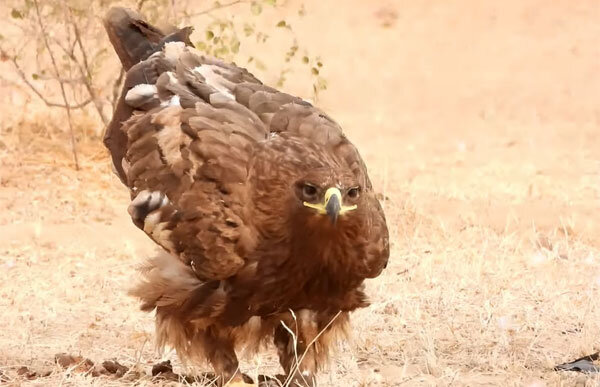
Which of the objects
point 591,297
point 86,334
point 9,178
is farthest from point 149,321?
point 9,178

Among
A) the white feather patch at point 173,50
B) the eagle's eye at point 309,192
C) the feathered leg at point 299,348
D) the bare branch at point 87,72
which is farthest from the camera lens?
the bare branch at point 87,72

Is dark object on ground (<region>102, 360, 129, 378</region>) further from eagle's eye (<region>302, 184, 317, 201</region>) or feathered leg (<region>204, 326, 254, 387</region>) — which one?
eagle's eye (<region>302, 184, 317, 201</region>)

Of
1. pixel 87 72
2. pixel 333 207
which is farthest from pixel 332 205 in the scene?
pixel 87 72

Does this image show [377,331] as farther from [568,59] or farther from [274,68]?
[568,59]

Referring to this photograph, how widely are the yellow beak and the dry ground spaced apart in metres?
0.94

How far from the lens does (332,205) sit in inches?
139

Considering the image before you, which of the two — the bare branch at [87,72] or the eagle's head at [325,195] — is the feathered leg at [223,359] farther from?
the bare branch at [87,72]

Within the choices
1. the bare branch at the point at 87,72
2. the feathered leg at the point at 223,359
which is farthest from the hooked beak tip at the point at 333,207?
the bare branch at the point at 87,72

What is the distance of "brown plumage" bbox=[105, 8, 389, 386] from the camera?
3.75 meters

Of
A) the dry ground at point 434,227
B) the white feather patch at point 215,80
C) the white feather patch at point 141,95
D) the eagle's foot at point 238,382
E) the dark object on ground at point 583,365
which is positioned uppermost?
the white feather patch at point 215,80

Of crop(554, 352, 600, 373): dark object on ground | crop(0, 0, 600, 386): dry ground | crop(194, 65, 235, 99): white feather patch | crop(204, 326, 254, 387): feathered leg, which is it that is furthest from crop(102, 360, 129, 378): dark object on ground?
crop(554, 352, 600, 373): dark object on ground

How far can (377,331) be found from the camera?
17.0 feet

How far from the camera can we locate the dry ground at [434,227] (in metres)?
4.86

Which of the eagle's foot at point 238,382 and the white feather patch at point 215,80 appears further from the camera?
the white feather patch at point 215,80
